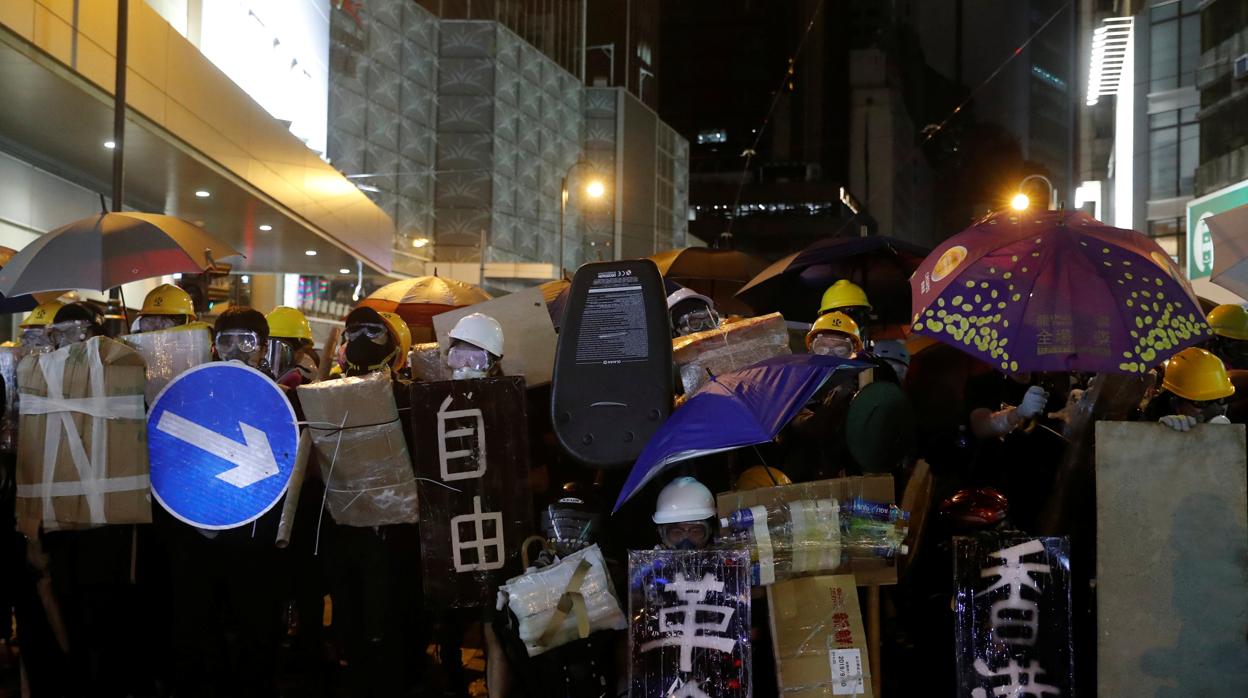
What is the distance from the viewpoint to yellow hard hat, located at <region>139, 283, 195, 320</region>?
275 inches

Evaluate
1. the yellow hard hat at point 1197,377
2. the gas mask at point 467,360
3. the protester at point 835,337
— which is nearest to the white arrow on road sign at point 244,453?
the gas mask at point 467,360

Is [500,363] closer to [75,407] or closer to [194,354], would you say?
[194,354]

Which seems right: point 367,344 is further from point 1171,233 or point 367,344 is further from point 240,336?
point 1171,233

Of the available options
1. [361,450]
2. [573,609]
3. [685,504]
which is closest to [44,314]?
[361,450]

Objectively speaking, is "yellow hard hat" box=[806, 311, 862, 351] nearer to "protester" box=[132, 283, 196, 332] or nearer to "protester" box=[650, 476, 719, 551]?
"protester" box=[650, 476, 719, 551]

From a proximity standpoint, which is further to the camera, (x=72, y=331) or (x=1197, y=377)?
(x=72, y=331)

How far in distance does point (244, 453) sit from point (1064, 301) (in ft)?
13.5

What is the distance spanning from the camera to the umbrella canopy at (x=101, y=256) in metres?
6.62

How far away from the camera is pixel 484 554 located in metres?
5.44

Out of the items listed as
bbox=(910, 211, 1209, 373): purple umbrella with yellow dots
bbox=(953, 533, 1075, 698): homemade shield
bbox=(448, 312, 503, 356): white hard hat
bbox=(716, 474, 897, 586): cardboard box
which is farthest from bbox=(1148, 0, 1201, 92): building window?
bbox=(448, 312, 503, 356): white hard hat

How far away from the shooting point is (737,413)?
4.79 m

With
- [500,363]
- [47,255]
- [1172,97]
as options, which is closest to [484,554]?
[500,363]

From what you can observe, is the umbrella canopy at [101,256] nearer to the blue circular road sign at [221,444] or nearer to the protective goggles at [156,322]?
the protective goggles at [156,322]

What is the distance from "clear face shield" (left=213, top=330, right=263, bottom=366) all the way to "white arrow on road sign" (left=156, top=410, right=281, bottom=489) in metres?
0.50
